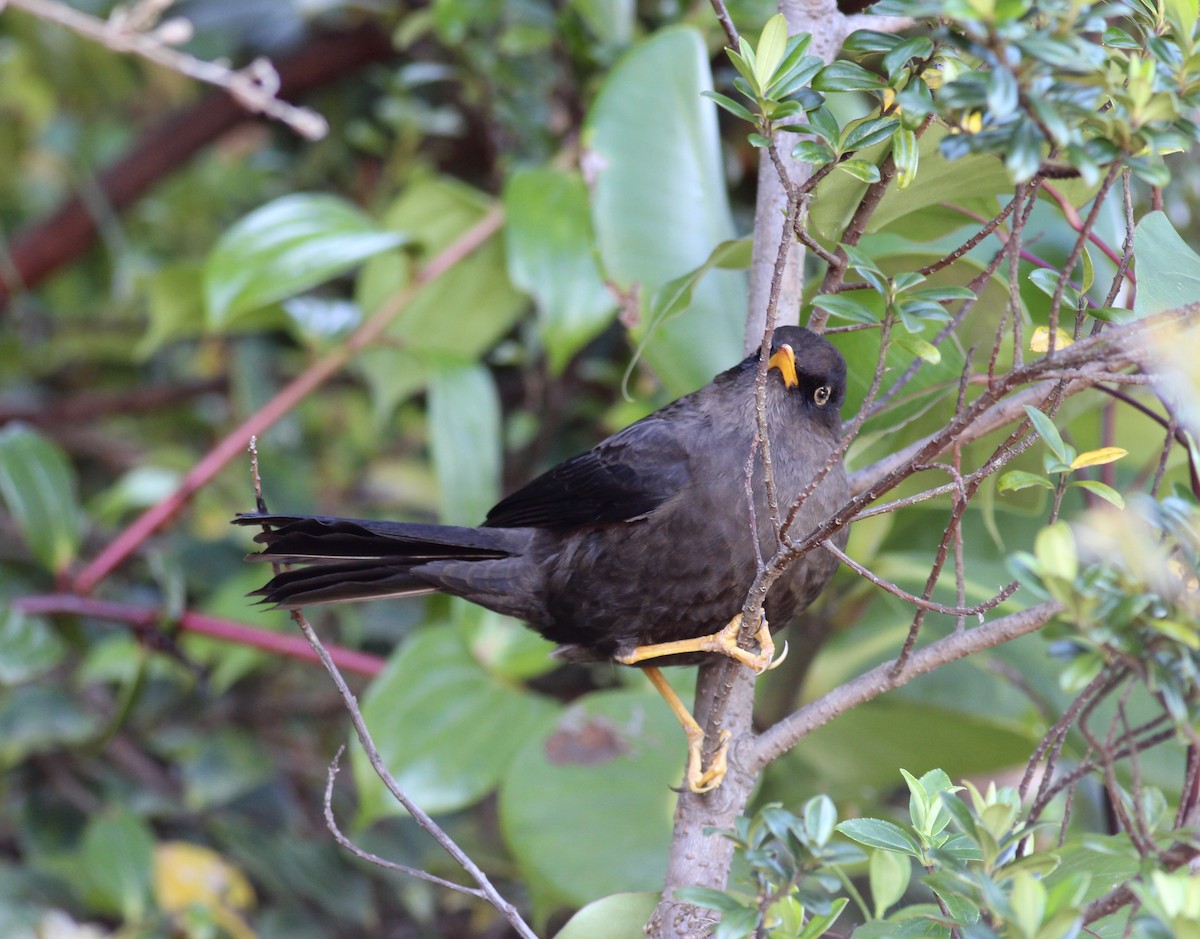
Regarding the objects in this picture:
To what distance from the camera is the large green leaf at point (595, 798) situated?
81.7 inches

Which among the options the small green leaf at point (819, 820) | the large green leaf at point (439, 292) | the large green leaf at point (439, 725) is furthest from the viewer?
A: the large green leaf at point (439, 292)

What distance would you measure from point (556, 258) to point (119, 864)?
1736 millimetres

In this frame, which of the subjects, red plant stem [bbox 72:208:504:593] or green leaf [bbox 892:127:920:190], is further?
red plant stem [bbox 72:208:504:593]

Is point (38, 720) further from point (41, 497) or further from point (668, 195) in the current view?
point (668, 195)

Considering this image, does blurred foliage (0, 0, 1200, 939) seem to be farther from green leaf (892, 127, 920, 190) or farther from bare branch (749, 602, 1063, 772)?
bare branch (749, 602, 1063, 772)

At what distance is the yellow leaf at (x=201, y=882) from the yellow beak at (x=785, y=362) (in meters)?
2.04

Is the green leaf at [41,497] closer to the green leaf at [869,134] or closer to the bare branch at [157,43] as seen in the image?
the bare branch at [157,43]

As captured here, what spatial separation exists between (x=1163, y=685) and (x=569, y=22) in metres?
2.32

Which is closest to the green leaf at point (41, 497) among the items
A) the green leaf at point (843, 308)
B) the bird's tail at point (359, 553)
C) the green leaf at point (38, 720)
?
the green leaf at point (38, 720)

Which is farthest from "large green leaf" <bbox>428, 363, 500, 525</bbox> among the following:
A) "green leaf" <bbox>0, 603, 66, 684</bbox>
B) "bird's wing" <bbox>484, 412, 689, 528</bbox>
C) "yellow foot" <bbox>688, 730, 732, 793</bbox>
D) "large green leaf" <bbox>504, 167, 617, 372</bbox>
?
"yellow foot" <bbox>688, 730, 732, 793</bbox>

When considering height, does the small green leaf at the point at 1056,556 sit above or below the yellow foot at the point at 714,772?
above

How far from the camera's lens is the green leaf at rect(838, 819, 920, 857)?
46.5 inches

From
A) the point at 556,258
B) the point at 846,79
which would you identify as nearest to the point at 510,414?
the point at 556,258

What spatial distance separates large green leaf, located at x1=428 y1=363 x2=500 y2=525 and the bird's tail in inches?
20.2
